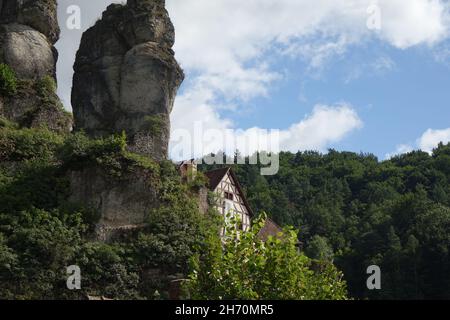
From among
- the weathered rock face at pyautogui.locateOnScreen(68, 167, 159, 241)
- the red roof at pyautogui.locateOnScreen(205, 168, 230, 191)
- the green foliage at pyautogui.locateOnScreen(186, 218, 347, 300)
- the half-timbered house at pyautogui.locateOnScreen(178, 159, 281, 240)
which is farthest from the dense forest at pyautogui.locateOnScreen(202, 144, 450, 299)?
the green foliage at pyautogui.locateOnScreen(186, 218, 347, 300)

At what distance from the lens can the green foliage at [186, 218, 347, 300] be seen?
20.8m

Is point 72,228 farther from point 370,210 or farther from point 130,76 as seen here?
point 370,210

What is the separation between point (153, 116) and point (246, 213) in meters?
10.4

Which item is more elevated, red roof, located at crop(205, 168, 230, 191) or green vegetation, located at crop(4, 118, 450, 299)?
red roof, located at crop(205, 168, 230, 191)

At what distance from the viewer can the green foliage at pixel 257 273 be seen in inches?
819

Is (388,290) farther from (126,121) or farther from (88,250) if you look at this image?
(88,250)

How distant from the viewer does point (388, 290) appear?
6444cm

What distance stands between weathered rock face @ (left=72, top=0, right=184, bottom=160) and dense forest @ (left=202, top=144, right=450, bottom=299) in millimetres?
16377

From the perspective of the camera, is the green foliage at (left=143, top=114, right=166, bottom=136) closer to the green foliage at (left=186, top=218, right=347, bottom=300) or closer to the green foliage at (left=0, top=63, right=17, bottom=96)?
the green foliage at (left=0, top=63, right=17, bottom=96)

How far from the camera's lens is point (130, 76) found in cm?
4138

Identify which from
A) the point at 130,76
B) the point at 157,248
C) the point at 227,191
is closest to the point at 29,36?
the point at 130,76

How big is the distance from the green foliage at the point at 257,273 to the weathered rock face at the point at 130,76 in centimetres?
1743

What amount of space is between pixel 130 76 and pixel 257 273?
74.2ft
